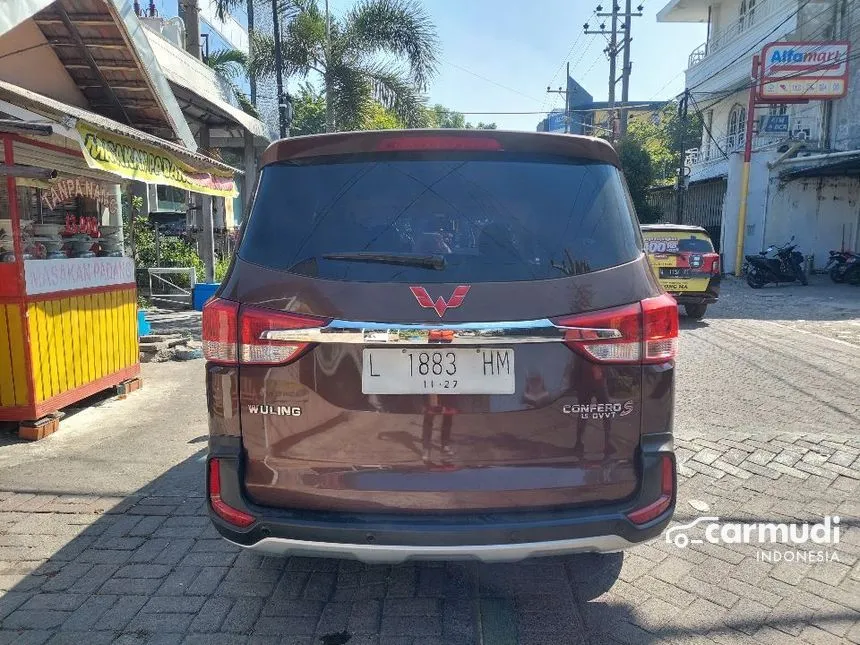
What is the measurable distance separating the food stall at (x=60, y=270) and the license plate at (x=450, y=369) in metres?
3.59

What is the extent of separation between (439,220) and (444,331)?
17.3 inches

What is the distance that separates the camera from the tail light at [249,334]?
2160 mm

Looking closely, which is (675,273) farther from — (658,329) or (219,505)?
(219,505)

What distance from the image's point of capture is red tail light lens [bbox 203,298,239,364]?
221cm

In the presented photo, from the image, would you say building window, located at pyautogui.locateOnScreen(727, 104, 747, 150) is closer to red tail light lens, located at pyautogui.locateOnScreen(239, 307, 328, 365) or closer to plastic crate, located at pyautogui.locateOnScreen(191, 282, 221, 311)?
plastic crate, located at pyautogui.locateOnScreen(191, 282, 221, 311)

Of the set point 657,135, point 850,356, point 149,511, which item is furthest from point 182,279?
point 657,135

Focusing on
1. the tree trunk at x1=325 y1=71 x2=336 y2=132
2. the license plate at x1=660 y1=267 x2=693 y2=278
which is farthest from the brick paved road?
the tree trunk at x1=325 y1=71 x2=336 y2=132

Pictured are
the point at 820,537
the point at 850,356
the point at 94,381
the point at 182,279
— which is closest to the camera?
the point at 820,537

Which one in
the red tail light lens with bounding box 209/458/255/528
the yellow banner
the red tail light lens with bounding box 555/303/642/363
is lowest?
the red tail light lens with bounding box 209/458/255/528

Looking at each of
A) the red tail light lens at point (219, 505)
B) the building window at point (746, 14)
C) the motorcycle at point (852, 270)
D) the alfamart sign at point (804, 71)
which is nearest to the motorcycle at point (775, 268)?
the motorcycle at point (852, 270)

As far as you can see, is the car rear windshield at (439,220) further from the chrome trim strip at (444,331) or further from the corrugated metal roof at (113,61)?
the corrugated metal roof at (113,61)

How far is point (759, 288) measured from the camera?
17.1 meters

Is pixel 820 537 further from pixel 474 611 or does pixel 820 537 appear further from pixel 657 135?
pixel 657 135

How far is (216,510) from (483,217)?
4.76ft
